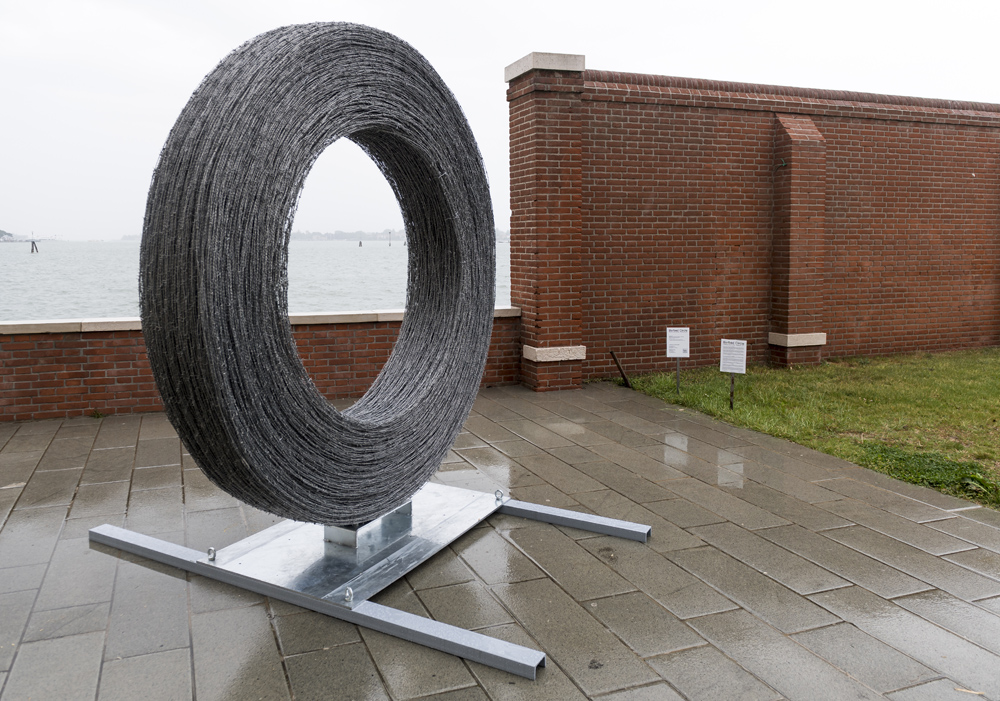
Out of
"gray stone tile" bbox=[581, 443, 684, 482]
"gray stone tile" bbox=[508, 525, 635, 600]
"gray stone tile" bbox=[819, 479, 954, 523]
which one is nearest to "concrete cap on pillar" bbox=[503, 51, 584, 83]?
"gray stone tile" bbox=[581, 443, 684, 482]

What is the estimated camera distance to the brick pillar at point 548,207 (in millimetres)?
7797

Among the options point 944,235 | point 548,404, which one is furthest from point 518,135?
point 944,235

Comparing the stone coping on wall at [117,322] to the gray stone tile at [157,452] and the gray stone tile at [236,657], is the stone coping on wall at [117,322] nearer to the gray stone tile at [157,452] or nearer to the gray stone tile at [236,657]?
the gray stone tile at [157,452]

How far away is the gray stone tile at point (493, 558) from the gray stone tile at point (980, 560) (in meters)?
1.98

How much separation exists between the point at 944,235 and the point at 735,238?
338 centimetres

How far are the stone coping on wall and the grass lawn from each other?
248 centimetres

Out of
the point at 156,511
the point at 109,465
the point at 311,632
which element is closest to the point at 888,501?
the point at 311,632

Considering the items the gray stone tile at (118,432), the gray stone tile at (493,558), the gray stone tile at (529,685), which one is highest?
the gray stone tile at (118,432)

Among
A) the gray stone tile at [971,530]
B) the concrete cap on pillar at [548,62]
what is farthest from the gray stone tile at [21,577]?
the concrete cap on pillar at [548,62]

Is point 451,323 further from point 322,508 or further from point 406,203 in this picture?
point 322,508

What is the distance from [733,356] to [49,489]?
537 centimetres

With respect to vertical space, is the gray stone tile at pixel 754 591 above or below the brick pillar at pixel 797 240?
below

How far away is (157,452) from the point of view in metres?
5.73

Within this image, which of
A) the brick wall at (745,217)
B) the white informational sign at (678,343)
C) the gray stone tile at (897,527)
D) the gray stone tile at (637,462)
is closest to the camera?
the gray stone tile at (897,527)
